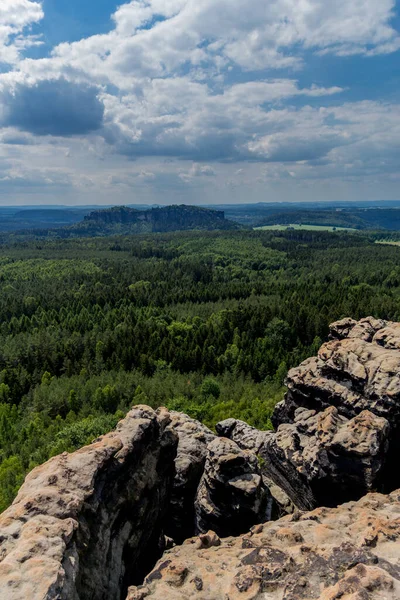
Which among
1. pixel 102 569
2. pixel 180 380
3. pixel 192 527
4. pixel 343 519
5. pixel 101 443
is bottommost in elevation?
pixel 180 380

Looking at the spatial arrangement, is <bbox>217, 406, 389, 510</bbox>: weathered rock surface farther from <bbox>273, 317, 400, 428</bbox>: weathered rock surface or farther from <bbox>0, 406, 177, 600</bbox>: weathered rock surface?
<bbox>0, 406, 177, 600</bbox>: weathered rock surface

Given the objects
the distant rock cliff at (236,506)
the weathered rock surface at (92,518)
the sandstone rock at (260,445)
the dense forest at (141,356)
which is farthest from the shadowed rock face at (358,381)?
the dense forest at (141,356)

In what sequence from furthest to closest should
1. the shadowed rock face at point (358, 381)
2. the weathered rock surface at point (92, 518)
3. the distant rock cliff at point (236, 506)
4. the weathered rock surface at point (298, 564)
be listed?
the shadowed rock face at point (358, 381) → the distant rock cliff at point (236, 506) → the weathered rock surface at point (92, 518) → the weathered rock surface at point (298, 564)

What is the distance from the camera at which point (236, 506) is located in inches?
1104

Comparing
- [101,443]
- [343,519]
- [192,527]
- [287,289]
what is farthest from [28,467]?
[287,289]

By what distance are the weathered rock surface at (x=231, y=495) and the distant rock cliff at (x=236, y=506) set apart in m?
0.08

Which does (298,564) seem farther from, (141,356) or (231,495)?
(141,356)

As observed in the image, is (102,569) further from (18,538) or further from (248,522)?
(248,522)

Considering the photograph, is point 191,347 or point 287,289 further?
point 287,289

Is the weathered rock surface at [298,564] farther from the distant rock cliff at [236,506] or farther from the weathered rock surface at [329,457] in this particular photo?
the weathered rock surface at [329,457]

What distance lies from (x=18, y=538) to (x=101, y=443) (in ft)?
27.3

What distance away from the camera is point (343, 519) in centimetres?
2228

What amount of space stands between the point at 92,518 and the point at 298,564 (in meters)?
11.4

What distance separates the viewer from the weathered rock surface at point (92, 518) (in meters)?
16.6
